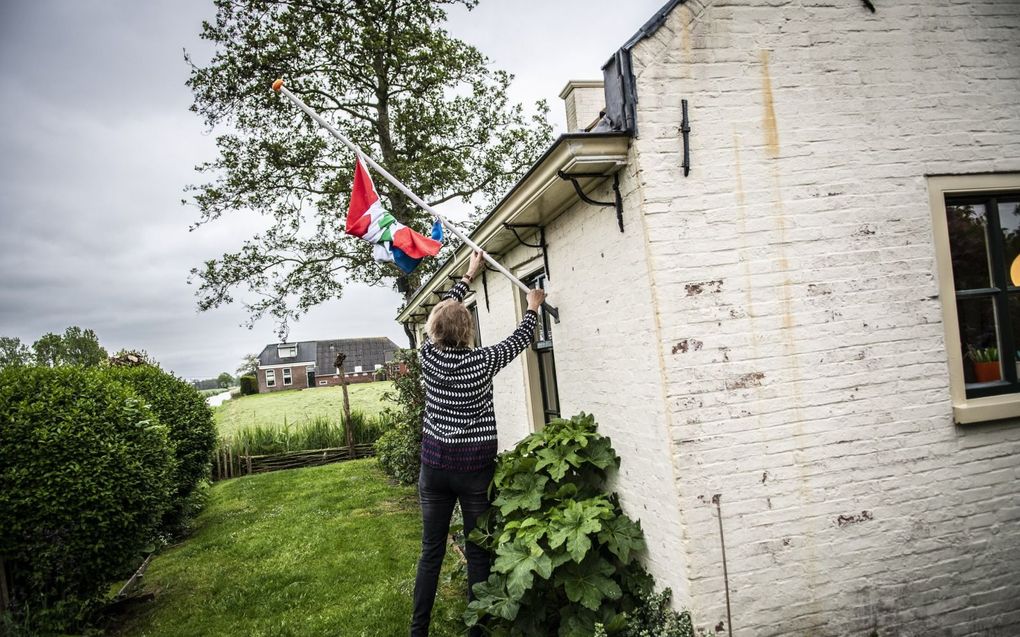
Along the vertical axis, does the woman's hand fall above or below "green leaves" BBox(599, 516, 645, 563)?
above

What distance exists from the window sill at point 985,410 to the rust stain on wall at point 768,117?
2027 mm

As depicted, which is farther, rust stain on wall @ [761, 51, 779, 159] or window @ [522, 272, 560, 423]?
window @ [522, 272, 560, 423]

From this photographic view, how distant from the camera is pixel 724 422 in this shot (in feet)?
10.4

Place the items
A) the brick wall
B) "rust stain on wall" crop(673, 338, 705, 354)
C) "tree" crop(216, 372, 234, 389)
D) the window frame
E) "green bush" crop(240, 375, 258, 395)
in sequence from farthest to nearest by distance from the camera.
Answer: "tree" crop(216, 372, 234, 389) < the brick wall < "green bush" crop(240, 375, 258, 395) < the window frame < "rust stain on wall" crop(673, 338, 705, 354)

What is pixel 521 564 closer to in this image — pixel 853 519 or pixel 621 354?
pixel 621 354

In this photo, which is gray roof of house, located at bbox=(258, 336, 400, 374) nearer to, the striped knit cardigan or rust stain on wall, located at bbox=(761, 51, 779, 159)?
the striped knit cardigan

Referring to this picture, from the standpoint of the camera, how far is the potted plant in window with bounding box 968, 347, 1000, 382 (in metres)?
3.60

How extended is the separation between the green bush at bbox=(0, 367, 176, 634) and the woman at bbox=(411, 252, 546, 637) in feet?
11.2

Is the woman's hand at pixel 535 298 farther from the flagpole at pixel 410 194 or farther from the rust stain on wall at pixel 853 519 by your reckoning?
the rust stain on wall at pixel 853 519

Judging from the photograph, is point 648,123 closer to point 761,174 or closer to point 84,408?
point 761,174

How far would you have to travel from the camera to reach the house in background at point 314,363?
2188 inches

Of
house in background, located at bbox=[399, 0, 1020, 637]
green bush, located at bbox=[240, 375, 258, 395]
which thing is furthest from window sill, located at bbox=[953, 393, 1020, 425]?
green bush, located at bbox=[240, 375, 258, 395]

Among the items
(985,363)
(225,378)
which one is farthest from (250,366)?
(985,363)

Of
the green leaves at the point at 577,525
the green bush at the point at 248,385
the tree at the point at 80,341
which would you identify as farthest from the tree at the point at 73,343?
the green leaves at the point at 577,525
